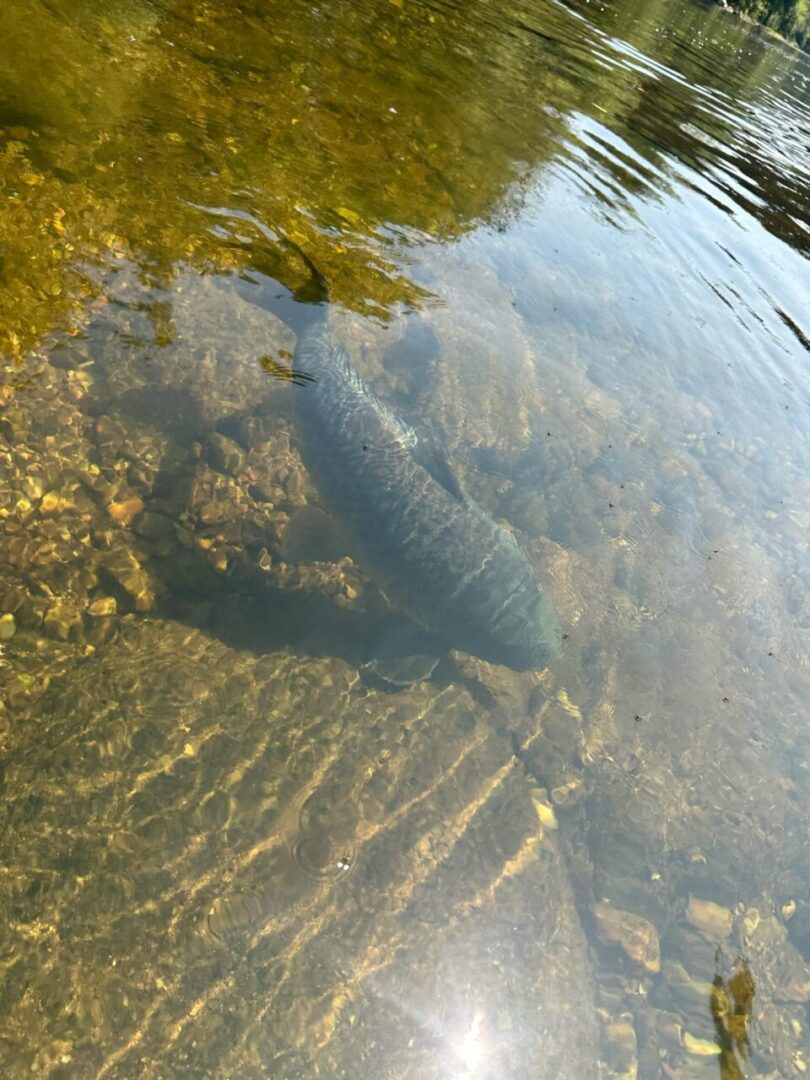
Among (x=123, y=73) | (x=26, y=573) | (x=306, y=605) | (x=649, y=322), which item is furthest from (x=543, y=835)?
(x=123, y=73)

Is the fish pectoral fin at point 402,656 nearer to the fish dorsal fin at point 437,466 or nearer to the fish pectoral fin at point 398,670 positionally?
A: the fish pectoral fin at point 398,670

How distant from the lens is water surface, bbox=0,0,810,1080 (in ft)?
14.4

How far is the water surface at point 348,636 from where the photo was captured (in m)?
4.39

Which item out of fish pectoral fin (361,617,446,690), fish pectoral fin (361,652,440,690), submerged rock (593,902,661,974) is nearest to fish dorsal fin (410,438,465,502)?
fish pectoral fin (361,617,446,690)

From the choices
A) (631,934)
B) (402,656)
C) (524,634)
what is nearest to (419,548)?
(402,656)

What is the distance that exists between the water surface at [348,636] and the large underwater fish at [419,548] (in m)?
0.30

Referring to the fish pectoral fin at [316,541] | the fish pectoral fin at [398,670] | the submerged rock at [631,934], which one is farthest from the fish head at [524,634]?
the submerged rock at [631,934]

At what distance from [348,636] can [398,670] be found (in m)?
0.51

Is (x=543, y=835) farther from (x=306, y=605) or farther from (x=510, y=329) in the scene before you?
(x=510, y=329)

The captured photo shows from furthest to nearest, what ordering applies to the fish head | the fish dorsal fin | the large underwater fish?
the fish dorsal fin
the fish head
the large underwater fish

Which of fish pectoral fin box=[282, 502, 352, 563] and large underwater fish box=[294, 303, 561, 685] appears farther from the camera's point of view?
fish pectoral fin box=[282, 502, 352, 563]

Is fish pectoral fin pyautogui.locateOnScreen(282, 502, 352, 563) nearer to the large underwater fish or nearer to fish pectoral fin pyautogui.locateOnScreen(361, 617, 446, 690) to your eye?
the large underwater fish

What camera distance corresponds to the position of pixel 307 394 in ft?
22.1

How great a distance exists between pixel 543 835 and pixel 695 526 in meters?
3.92
